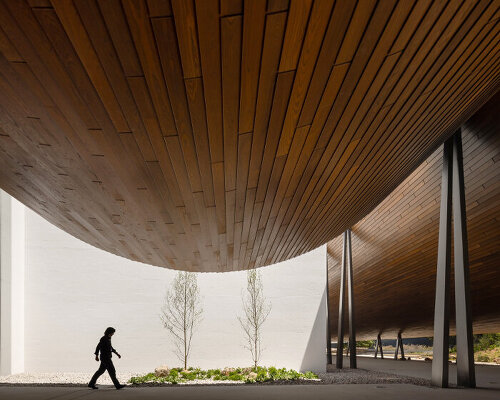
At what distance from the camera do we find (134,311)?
48.2ft

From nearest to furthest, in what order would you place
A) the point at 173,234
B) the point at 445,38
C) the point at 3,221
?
the point at 445,38
the point at 173,234
the point at 3,221

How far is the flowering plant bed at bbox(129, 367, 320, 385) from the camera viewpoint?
11508mm

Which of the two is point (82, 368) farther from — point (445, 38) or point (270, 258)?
point (445, 38)

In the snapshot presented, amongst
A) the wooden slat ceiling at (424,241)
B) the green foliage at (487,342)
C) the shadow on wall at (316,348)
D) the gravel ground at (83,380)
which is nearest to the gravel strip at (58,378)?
the gravel ground at (83,380)

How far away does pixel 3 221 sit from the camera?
13.9m

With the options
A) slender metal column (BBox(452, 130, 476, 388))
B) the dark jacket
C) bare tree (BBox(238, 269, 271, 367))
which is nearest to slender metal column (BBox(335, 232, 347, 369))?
bare tree (BBox(238, 269, 271, 367))

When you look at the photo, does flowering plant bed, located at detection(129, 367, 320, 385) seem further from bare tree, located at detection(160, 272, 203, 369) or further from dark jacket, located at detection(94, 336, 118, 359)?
dark jacket, located at detection(94, 336, 118, 359)

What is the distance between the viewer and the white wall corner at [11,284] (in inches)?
522

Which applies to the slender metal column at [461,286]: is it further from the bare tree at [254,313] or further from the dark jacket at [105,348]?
the bare tree at [254,313]

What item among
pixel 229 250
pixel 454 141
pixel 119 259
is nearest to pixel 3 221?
pixel 119 259

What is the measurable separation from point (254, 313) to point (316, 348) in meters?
2.17

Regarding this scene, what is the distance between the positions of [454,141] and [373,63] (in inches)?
241

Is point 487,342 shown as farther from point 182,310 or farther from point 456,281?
point 456,281

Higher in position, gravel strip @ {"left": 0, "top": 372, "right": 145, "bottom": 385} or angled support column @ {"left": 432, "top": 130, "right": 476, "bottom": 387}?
angled support column @ {"left": 432, "top": 130, "right": 476, "bottom": 387}
